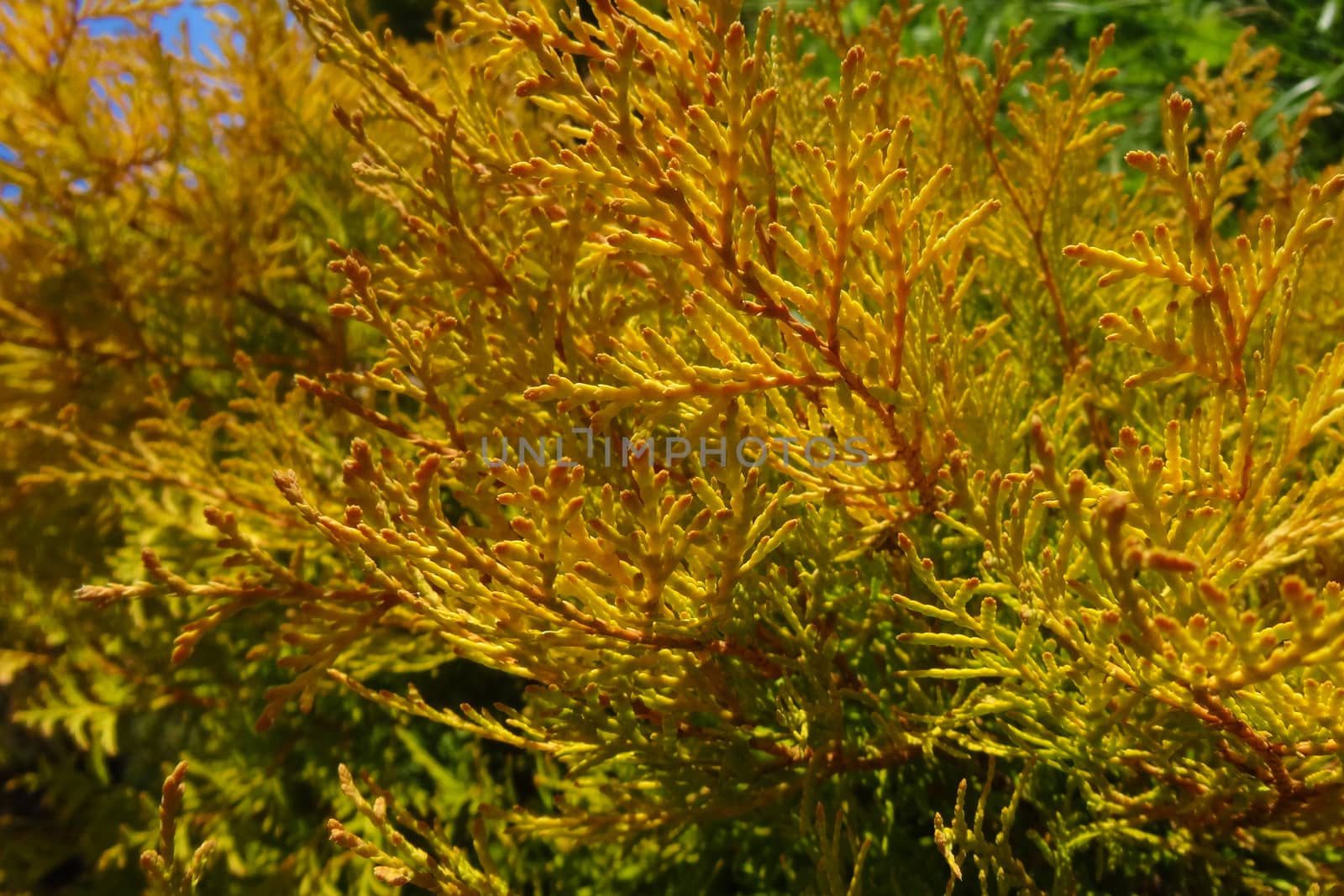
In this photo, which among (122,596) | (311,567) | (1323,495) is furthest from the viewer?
(311,567)

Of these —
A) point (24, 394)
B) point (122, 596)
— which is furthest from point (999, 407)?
point (24, 394)

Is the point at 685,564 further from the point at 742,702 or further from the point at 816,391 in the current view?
the point at 816,391

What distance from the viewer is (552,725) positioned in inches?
67.6

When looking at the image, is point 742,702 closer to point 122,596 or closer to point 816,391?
point 816,391

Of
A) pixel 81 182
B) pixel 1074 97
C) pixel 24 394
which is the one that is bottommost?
pixel 24 394

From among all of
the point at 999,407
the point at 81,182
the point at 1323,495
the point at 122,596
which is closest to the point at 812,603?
the point at 999,407

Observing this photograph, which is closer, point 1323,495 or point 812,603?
point 1323,495

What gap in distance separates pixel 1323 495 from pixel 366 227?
3347mm

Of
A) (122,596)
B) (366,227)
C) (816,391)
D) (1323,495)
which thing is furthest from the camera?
(366,227)

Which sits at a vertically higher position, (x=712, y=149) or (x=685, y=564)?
(x=712, y=149)

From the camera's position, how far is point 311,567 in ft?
10.4

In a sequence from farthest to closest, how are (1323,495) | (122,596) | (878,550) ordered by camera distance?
(878,550) → (122,596) → (1323,495)

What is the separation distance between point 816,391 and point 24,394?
3789mm

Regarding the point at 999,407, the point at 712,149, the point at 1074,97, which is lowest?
the point at 999,407
